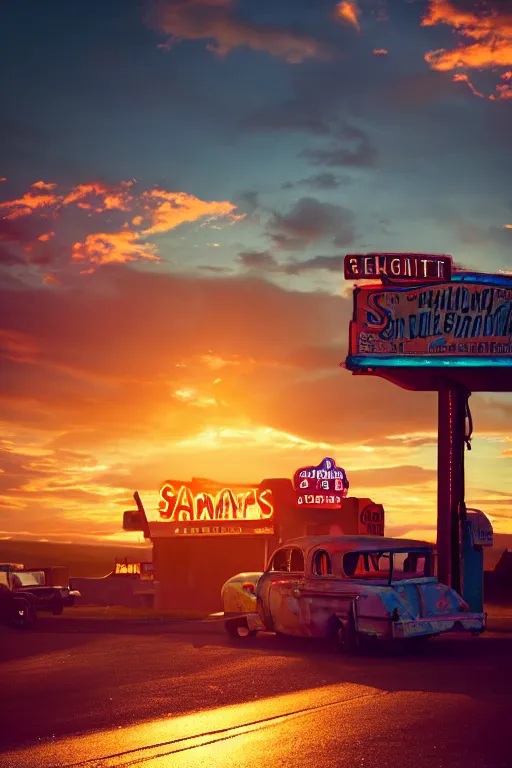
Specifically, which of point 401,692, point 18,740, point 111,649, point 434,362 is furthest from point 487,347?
point 18,740

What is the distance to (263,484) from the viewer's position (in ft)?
172

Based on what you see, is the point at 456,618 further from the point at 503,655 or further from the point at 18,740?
the point at 18,740

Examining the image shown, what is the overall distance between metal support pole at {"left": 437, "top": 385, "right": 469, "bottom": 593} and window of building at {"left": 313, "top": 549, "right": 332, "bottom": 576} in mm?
7606

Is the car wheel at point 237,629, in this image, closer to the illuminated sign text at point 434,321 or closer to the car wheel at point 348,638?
the car wheel at point 348,638

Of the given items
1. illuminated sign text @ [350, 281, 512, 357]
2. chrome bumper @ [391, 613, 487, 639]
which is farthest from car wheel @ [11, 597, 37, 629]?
chrome bumper @ [391, 613, 487, 639]

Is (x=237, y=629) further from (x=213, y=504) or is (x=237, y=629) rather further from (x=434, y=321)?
(x=213, y=504)

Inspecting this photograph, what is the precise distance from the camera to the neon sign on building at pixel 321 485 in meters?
49.3

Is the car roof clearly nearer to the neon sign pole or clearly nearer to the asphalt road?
the asphalt road

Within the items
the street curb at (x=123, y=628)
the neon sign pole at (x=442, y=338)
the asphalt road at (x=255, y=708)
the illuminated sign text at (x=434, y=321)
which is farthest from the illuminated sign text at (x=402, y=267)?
the asphalt road at (x=255, y=708)

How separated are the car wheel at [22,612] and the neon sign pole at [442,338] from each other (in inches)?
417

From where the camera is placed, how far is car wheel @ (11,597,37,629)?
87.8ft

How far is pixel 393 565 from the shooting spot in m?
19.2

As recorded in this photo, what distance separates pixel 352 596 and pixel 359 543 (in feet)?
4.43

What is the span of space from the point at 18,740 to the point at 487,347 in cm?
1898
